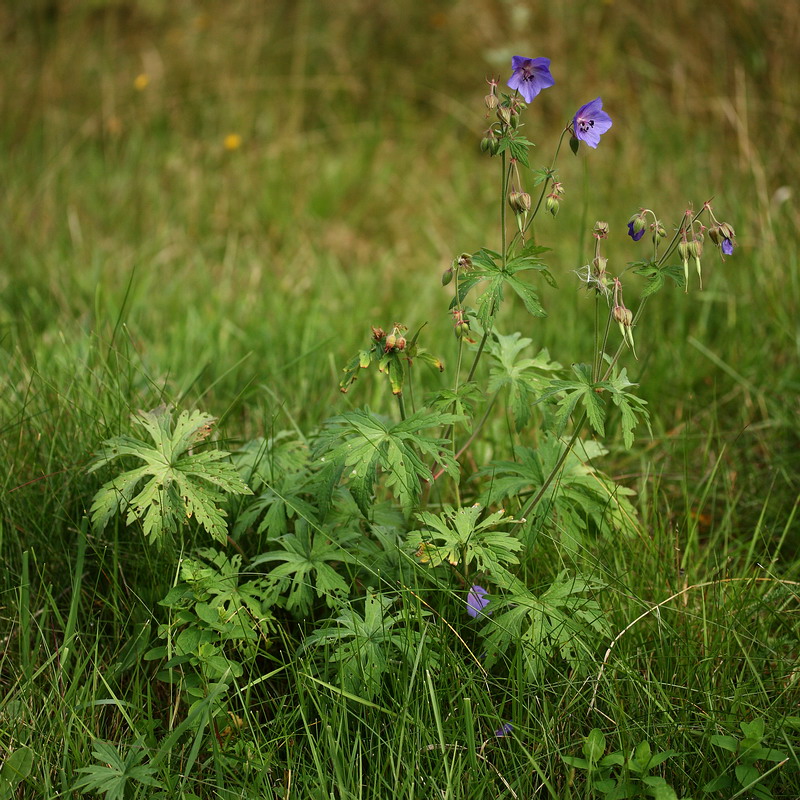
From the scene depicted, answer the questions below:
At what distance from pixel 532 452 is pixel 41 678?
128 cm

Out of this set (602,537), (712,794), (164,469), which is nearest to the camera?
(712,794)

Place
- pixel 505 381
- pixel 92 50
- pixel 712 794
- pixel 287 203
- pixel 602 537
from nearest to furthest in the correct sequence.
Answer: pixel 712 794, pixel 505 381, pixel 602 537, pixel 287 203, pixel 92 50

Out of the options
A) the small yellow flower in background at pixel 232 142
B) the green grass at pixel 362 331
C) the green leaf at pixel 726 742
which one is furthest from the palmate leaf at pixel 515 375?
the small yellow flower in background at pixel 232 142

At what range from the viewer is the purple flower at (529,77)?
1.80 metres

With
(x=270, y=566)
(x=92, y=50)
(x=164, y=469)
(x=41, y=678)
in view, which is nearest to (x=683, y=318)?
(x=270, y=566)

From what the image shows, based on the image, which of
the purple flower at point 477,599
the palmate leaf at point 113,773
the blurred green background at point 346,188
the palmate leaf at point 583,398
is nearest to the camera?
the palmate leaf at point 113,773

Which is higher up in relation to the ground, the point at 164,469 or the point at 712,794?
the point at 164,469

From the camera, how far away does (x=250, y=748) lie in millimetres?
1718

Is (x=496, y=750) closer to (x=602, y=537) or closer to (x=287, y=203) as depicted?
(x=602, y=537)

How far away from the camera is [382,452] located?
1806 mm

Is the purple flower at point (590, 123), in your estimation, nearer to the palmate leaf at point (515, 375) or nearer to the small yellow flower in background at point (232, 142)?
the palmate leaf at point (515, 375)

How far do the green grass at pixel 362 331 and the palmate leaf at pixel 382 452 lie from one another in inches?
11.6

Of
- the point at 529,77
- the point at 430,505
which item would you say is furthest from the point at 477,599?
the point at 529,77

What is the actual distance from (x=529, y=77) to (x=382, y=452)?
87 centimetres
